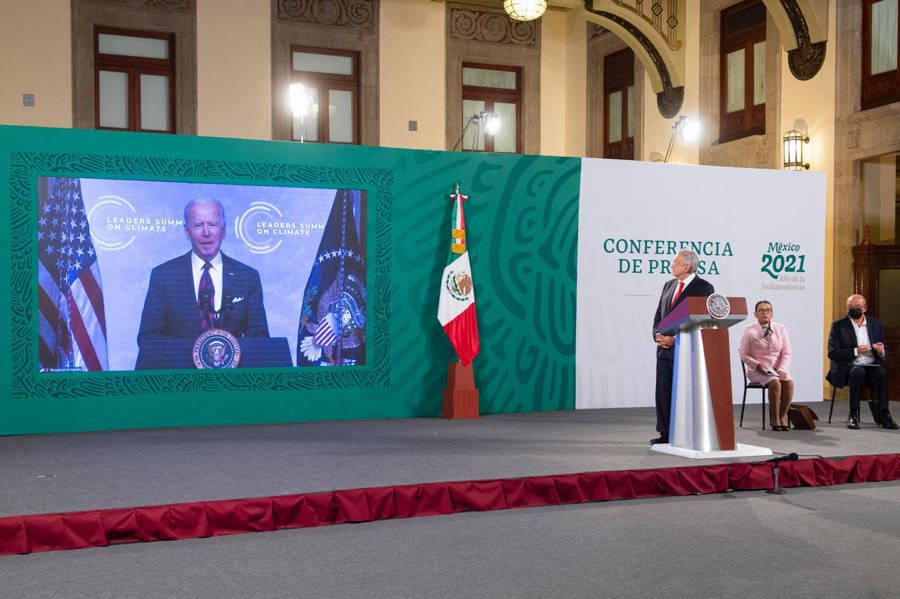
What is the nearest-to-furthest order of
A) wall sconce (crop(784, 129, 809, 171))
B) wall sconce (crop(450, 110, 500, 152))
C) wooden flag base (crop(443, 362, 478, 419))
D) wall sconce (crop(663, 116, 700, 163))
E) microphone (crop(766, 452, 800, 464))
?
microphone (crop(766, 452, 800, 464)) → wooden flag base (crop(443, 362, 478, 419)) → wall sconce (crop(784, 129, 809, 171)) → wall sconce (crop(663, 116, 700, 163)) → wall sconce (crop(450, 110, 500, 152))

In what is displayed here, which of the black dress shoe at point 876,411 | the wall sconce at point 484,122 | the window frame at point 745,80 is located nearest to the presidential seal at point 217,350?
the black dress shoe at point 876,411

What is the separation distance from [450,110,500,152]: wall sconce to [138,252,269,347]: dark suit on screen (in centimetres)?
581

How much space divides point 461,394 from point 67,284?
3.25 meters

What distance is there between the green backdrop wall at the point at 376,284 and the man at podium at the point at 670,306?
236 cm

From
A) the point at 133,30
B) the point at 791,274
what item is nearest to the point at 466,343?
the point at 791,274

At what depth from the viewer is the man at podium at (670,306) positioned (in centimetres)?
642

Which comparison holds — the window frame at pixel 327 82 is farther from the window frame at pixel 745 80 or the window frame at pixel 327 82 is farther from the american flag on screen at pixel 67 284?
the american flag on screen at pixel 67 284

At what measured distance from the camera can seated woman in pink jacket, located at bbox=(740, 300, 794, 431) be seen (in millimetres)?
7797

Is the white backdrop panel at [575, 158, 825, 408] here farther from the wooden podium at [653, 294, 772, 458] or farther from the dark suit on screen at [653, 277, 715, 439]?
the wooden podium at [653, 294, 772, 458]

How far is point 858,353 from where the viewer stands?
318 inches

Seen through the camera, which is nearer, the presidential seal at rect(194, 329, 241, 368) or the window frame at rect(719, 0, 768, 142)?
the presidential seal at rect(194, 329, 241, 368)

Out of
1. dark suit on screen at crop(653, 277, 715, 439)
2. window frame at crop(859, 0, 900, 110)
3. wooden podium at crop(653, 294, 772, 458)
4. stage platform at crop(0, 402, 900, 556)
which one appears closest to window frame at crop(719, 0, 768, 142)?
window frame at crop(859, 0, 900, 110)

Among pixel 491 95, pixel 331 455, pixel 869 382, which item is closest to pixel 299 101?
pixel 491 95

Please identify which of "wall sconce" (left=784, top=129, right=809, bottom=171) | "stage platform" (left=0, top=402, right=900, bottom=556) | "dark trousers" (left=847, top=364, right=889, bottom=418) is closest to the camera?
"stage platform" (left=0, top=402, right=900, bottom=556)
